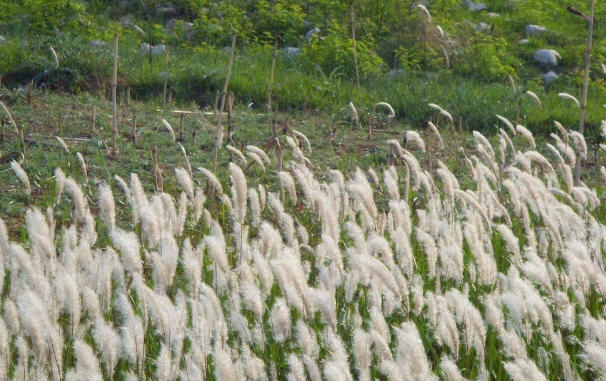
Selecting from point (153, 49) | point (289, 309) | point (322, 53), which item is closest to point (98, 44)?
point (153, 49)

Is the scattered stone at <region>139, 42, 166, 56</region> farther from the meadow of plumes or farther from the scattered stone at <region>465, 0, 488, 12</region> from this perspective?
the scattered stone at <region>465, 0, 488, 12</region>

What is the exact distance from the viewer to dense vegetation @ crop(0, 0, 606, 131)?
7.78m

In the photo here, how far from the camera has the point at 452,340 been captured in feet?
8.00

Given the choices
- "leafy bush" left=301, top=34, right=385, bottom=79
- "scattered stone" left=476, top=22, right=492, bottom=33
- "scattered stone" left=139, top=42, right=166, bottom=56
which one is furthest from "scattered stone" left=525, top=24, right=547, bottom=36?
"scattered stone" left=139, top=42, right=166, bottom=56

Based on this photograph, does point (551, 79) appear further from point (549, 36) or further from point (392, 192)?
point (392, 192)

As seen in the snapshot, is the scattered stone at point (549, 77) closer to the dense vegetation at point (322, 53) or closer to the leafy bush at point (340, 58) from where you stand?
the dense vegetation at point (322, 53)

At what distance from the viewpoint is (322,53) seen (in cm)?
923

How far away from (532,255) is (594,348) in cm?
87

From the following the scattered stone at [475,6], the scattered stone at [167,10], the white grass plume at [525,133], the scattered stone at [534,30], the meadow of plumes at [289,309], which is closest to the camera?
the meadow of plumes at [289,309]

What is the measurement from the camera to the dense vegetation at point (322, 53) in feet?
25.5

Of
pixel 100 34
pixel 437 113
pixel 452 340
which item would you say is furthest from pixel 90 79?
pixel 452 340

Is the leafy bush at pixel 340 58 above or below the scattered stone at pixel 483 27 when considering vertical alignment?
above

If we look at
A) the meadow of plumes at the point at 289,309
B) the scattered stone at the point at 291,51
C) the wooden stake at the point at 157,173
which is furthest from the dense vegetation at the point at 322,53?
the meadow of plumes at the point at 289,309

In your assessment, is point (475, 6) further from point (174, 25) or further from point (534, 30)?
point (174, 25)
